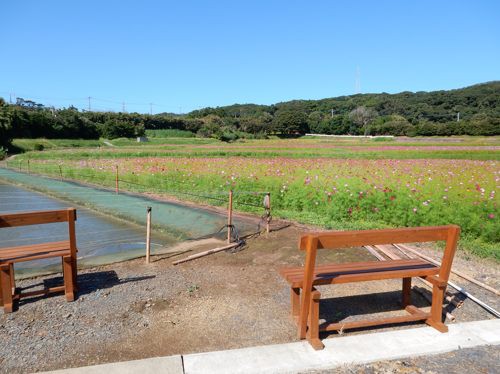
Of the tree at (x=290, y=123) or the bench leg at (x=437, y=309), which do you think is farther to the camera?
the tree at (x=290, y=123)

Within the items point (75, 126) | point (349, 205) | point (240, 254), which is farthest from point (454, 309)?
point (75, 126)

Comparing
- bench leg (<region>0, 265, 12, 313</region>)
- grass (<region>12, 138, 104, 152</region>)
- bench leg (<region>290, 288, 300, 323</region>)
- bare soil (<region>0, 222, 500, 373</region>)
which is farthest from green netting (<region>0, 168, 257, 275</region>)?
grass (<region>12, 138, 104, 152</region>)

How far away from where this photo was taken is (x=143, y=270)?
5.37 m

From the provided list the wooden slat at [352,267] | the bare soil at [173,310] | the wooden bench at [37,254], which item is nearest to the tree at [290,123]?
the bare soil at [173,310]

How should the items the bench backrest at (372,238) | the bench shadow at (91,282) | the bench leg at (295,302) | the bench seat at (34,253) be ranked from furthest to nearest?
the bench shadow at (91,282)
the bench seat at (34,253)
the bench leg at (295,302)
the bench backrest at (372,238)

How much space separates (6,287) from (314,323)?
3.18m

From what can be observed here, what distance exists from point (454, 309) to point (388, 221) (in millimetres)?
4421

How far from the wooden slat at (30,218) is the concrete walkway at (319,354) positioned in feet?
5.79

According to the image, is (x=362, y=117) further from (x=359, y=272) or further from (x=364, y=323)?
(x=364, y=323)

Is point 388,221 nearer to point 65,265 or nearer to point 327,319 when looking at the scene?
point 327,319

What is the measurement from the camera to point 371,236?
329cm

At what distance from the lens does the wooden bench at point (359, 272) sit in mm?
3217

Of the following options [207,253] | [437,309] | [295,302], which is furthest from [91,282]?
[437,309]

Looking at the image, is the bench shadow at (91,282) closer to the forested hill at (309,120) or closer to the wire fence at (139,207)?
the wire fence at (139,207)
